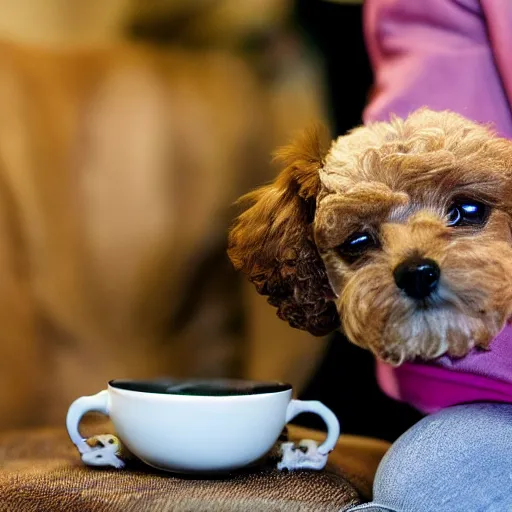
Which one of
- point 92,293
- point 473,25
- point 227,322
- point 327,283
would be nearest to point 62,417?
point 92,293

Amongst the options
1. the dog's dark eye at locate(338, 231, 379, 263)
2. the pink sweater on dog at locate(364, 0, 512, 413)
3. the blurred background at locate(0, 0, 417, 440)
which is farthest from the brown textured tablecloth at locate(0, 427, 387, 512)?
the blurred background at locate(0, 0, 417, 440)

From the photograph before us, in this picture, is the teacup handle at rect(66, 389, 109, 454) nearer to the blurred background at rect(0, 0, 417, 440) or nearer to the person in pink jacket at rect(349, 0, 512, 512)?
the person in pink jacket at rect(349, 0, 512, 512)

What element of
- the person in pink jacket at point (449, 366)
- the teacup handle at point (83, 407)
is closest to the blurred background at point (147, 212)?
the person in pink jacket at point (449, 366)

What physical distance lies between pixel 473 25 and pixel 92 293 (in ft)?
2.70

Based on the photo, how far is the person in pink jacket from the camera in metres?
0.82

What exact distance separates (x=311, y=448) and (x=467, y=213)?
0.33 metres

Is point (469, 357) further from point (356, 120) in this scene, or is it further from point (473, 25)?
point (356, 120)

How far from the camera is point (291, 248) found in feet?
3.19

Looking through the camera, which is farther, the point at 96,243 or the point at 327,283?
the point at 96,243

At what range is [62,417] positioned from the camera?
148cm

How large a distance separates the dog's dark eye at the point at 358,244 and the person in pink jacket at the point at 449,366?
160mm

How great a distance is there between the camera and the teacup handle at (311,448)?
93cm

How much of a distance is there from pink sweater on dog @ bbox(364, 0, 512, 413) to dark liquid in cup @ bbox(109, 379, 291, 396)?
0.68 feet

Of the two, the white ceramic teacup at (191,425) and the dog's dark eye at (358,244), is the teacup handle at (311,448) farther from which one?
the dog's dark eye at (358,244)
